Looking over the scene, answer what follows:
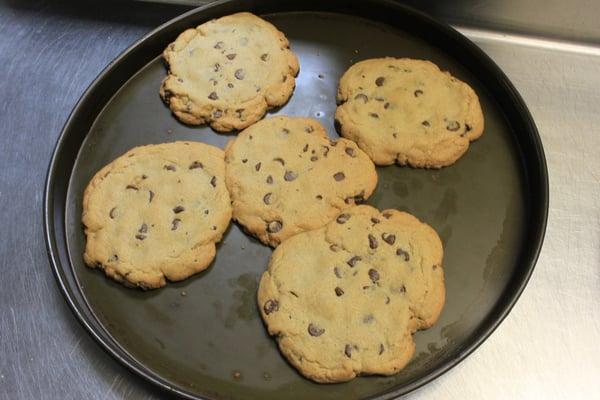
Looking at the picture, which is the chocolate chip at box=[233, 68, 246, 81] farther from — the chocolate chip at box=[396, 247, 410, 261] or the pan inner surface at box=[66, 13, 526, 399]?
the chocolate chip at box=[396, 247, 410, 261]

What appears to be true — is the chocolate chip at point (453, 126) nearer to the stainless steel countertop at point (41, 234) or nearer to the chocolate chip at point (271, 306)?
the stainless steel countertop at point (41, 234)

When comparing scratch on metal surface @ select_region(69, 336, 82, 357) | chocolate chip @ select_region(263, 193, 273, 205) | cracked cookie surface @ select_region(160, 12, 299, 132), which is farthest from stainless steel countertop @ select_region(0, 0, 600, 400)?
chocolate chip @ select_region(263, 193, 273, 205)

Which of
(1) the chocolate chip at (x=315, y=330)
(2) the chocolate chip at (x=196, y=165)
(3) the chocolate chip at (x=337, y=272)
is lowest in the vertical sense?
(1) the chocolate chip at (x=315, y=330)

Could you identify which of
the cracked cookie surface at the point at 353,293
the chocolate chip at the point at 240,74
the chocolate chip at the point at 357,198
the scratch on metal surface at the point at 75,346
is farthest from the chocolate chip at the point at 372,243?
the scratch on metal surface at the point at 75,346

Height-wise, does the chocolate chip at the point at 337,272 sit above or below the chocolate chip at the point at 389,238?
below

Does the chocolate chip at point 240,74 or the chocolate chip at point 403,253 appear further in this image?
the chocolate chip at point 240,74

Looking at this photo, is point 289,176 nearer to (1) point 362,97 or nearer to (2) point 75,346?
(1) point 362,97

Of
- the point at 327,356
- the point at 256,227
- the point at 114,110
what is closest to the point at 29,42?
the point at 114,110

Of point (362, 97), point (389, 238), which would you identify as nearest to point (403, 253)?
point (389, 238)
